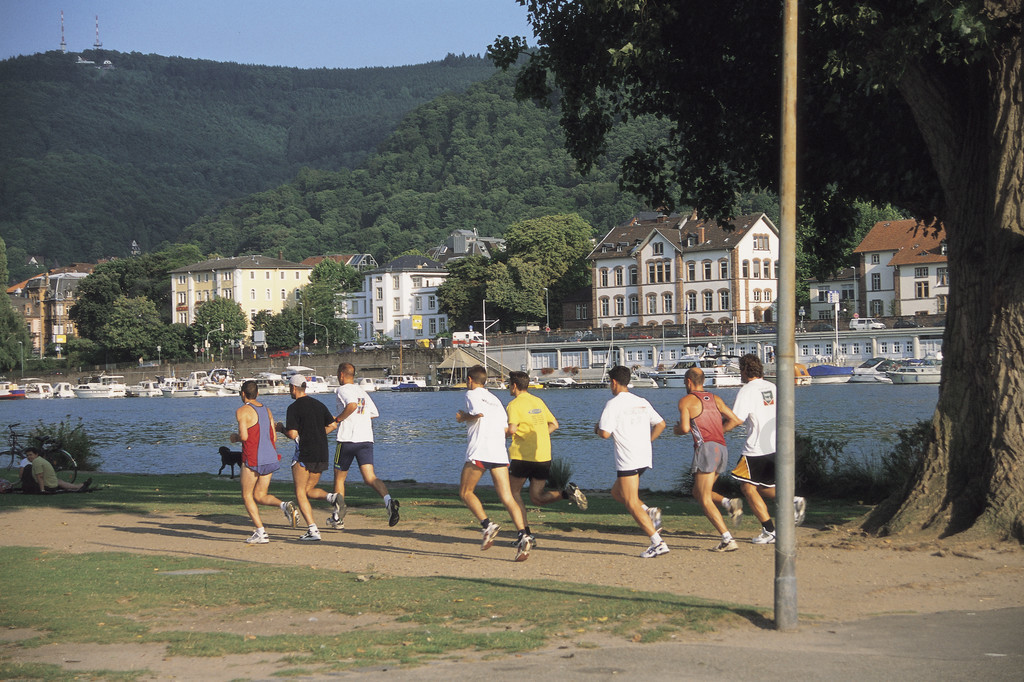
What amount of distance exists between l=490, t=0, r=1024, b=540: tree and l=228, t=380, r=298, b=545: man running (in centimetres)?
645

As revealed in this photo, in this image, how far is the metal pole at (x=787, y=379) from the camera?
9250 mm

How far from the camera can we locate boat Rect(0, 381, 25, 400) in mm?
147625

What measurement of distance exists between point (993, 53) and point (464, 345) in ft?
380

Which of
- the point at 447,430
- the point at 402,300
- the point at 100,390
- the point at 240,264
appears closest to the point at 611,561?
the point at 447,430

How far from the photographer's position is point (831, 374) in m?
109

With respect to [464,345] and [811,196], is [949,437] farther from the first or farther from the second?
[464,345]

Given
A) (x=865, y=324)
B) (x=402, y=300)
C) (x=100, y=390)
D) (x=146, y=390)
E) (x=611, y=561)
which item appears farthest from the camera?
(x=402, y=300)

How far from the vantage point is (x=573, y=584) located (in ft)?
37.4

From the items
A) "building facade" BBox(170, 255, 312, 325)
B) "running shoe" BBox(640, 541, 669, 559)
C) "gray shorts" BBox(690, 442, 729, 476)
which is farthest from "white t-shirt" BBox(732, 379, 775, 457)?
"building facade" BBox(170, 255, 312, 325)

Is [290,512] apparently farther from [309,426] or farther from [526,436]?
[526,436]

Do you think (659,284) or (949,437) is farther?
(659,284)

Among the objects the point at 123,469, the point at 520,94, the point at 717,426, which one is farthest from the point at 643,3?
the point at 123,469

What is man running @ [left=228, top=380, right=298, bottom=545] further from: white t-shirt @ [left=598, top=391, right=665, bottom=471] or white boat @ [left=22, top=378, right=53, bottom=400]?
white boat @ [left=22, top=378, right=53, bottom=400]

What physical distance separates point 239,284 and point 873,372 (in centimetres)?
10687
